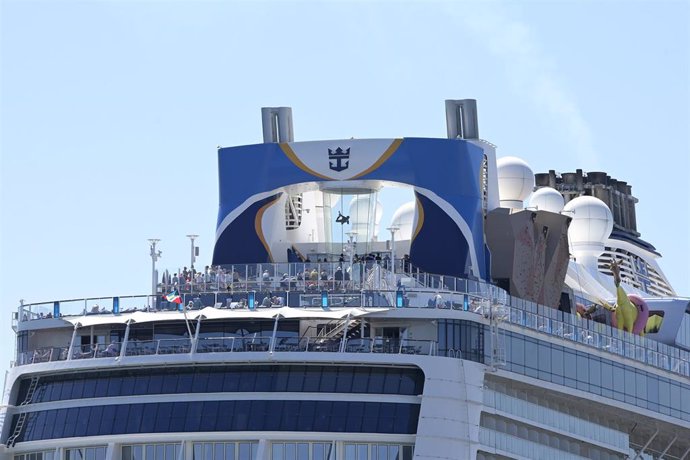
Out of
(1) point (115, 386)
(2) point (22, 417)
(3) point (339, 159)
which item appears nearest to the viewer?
(1) point (115, 386)

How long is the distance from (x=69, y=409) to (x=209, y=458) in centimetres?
654

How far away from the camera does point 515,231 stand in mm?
109000

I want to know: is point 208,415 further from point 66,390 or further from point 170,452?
point 66,390

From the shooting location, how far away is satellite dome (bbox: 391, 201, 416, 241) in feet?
394

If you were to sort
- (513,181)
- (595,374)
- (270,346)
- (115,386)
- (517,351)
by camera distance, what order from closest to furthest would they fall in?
(270,346), (115,386), (517,351), (595,374), (513,181)

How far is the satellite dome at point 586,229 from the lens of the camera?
414 feet

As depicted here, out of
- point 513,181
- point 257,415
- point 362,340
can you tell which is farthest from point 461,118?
point 257,415

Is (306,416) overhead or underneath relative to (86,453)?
overhead

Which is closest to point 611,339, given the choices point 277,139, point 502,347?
point 502,347

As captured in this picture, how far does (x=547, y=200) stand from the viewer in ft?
401

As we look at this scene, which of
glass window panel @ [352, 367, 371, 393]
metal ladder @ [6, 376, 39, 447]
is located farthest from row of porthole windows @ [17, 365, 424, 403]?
metal ladder @ [6, 376, 39, 447]

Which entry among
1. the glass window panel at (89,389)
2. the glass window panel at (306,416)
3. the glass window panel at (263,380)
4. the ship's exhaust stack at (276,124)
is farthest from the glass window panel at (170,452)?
the ship's exhaust stack at (276,124)

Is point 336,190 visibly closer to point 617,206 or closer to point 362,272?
point 362,272

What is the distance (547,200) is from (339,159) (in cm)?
1790
